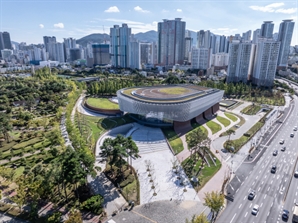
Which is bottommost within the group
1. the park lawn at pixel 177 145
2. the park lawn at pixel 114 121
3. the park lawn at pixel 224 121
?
the park lawn at pixel 177 145

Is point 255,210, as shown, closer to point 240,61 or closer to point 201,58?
point 240,61

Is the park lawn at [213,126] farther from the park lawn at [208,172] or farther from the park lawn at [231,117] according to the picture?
the park lawn at [208,172]

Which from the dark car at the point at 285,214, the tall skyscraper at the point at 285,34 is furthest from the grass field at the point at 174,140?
the tall skyscraper at the point at 285,34

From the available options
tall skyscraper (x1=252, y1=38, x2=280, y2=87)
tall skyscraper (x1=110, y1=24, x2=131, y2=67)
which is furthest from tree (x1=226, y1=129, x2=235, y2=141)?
tall skyscraper (x1=110, y1=24, x2=131, y2=67)

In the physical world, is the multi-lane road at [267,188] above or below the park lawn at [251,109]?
below

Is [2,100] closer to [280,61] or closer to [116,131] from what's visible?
[116,131]

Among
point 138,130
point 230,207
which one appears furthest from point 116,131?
point 230,207

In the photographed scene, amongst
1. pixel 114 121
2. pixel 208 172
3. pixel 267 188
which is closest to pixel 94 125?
pixel 114 121
